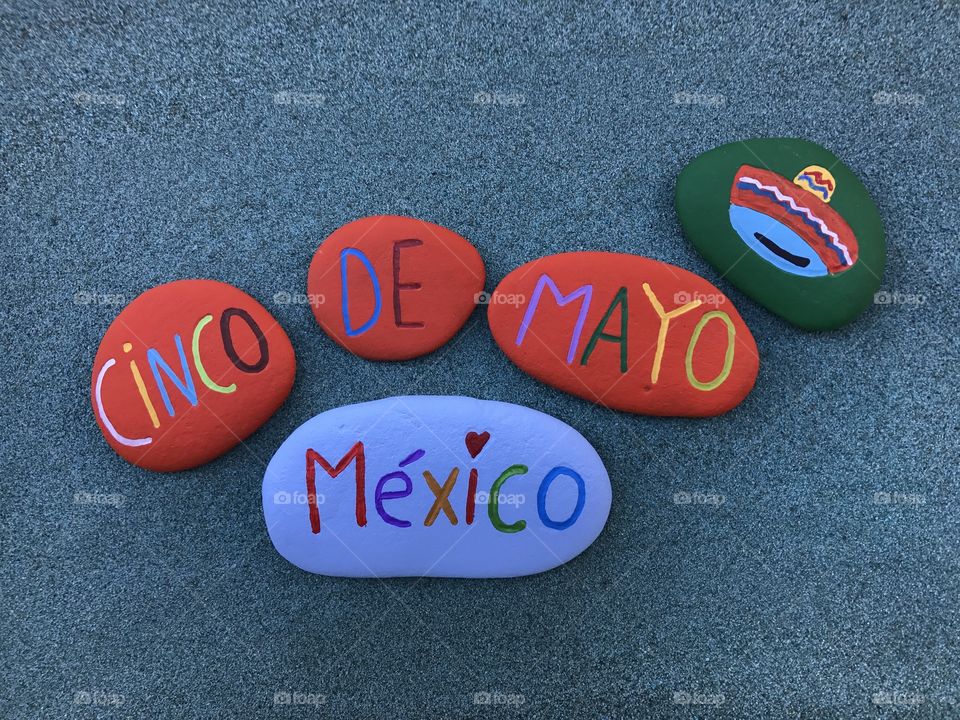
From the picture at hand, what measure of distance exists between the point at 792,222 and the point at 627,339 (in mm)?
254

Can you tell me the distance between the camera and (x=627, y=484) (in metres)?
0.81

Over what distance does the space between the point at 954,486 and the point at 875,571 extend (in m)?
0.15

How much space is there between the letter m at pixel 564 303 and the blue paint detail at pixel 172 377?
40 cm

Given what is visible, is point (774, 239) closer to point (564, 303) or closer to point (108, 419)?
point (564, 303)

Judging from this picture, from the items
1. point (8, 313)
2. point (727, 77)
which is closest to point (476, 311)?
point (727, 77)

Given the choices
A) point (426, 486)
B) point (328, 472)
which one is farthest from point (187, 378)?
point (426, 486)

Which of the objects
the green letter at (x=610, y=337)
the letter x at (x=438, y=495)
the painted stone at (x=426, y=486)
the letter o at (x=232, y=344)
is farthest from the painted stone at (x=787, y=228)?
the letter o at (x=232, y=344)

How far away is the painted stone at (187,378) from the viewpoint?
2.55 feet

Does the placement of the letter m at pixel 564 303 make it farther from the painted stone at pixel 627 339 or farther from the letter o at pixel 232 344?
the letter o at pixel 232 344

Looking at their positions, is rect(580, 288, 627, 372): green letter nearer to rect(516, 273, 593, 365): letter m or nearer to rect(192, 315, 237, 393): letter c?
rect(516, 273, 593, 365): letter m

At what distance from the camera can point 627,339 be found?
0.79 m

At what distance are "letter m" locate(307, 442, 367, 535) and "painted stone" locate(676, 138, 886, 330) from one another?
0.49 m

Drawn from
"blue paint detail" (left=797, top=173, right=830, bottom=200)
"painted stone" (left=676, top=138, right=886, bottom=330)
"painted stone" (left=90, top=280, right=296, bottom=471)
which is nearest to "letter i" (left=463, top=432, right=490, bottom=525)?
"painted stone" (left=90, top=280, right=296, bottom=471)

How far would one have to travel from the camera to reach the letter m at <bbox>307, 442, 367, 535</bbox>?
77 centimetres
